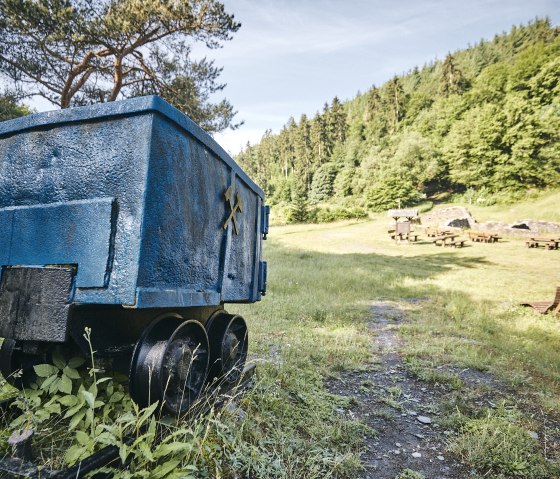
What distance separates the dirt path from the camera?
2.42 m

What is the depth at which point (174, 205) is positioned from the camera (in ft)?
6.62

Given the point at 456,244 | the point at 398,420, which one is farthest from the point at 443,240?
the point at 398,420

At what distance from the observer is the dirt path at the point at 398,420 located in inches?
95.1

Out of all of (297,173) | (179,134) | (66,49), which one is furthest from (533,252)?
(297,173)

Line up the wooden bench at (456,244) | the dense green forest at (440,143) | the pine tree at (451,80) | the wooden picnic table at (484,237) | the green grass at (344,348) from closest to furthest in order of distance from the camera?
1. the green grass at (344,348)
2. the wooden bench at (456,244)
3. the wooden picnic table at (484,237)
4. the dense green forest at (440,143)
5. the pine tree at (451,80)

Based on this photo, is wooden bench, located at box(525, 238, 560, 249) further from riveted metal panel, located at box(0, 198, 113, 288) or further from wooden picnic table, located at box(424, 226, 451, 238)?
riveted metal panel, located at box(0, 198, 113, 288)

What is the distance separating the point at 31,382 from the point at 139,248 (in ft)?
4.77

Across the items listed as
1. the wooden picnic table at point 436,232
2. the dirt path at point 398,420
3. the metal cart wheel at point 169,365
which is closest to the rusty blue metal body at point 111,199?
the metal cart wheel at point 169,365

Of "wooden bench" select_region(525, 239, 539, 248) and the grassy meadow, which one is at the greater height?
"wooden bench" select_region(525, 239, 539, 248)

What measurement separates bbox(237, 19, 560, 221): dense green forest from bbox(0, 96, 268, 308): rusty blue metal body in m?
37.2

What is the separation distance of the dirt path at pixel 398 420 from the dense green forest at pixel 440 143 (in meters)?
35.2

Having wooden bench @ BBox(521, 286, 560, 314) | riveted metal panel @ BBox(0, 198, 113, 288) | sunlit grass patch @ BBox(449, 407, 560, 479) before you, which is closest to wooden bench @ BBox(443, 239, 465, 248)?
wooden bench @ BBox(521, 286, 560, 314)

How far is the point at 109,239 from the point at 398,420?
10.00 feet

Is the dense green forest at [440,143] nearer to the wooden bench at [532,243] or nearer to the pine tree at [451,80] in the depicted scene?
the pine tree at [451,80]
